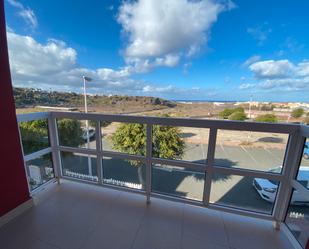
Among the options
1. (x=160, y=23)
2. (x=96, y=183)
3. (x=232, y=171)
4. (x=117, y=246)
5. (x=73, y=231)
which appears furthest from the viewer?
(x=160, y=23)

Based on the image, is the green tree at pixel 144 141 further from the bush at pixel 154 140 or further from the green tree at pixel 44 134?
the green tree at pixel 44 134

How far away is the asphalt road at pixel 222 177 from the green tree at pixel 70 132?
0.34 m

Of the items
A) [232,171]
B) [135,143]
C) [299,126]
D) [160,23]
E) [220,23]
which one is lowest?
[232,171]

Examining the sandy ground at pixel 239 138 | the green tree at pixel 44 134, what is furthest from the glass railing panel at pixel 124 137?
the sandy ground at pixel 239 138

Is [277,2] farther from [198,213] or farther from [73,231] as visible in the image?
[73,231]

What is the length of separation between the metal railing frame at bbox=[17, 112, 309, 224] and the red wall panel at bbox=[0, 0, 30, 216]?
27cm

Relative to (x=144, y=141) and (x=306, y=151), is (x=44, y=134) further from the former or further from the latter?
(x=306, y=151)

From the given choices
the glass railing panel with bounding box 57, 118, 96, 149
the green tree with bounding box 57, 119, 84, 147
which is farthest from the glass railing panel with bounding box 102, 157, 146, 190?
the green tree with bounding box 57, 119, 84, 147

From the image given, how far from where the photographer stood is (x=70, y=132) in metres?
2.32

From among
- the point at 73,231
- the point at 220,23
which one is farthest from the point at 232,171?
the point at 220,23

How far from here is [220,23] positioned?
10.7ft

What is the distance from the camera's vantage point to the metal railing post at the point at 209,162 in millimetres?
1674

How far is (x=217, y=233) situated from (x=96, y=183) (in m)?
1.79

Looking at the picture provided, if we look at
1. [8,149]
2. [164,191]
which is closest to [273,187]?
[164,191]
